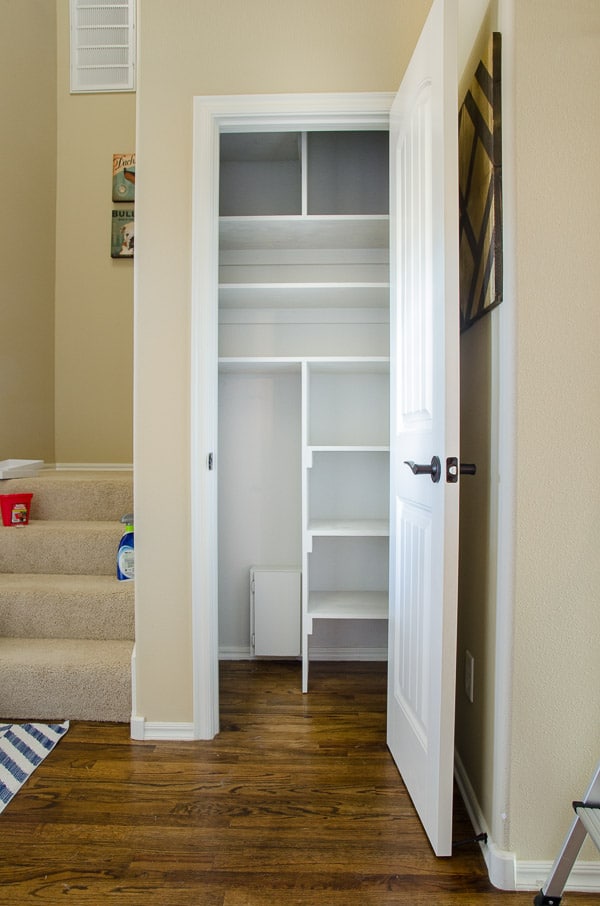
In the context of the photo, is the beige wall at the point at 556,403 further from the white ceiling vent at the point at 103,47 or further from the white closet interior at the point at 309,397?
the white ceiling vent at the point at 103,47

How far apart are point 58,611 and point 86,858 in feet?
3.57

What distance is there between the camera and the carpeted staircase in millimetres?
2041

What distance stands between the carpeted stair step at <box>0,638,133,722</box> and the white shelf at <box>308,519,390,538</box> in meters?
0.90

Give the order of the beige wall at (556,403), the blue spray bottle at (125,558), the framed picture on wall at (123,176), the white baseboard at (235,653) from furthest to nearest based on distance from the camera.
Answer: the framed picture on wall at (123,176) < the white baseboard at (235,653) < the blue spray bottle at (125,558) < the beige wall at (556,403)

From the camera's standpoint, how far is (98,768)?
176 cm

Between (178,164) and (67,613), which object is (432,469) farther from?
(67,613)

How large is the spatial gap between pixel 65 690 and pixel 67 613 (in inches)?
13.7

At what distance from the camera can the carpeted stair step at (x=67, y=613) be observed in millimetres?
2293

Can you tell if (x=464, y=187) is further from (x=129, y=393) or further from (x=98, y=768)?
(x=129, y=393)

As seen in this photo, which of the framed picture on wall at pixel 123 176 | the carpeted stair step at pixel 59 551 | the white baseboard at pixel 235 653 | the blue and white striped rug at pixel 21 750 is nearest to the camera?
the blue and white striped rug at pixel 21 750

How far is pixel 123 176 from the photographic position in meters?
3.65

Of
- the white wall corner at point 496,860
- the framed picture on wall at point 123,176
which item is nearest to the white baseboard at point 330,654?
the white wall corner at point 496,860

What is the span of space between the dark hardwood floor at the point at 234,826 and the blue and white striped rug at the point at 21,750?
0.11 ft

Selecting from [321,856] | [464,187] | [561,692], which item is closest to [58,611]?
[321,856]
